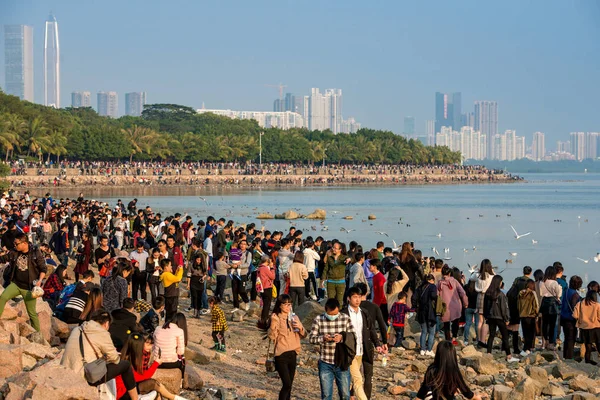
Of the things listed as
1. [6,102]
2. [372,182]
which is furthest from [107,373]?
[372,182]

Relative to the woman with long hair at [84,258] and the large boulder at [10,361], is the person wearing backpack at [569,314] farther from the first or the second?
the woman with long hair at [84,258]

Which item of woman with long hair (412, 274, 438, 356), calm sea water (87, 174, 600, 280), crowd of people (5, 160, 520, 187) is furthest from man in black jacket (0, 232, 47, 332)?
crowd of people (5, 160, 520, 187)

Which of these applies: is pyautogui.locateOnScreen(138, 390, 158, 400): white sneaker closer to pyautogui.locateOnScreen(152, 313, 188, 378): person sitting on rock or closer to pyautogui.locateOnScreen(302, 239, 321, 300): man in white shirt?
pyautogui.locateOnScreen(152, 313, 188, 378): person sitting on rock

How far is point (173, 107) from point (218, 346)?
156165mm

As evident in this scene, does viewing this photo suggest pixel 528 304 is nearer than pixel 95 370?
No

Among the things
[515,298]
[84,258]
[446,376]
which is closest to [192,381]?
[446,376]

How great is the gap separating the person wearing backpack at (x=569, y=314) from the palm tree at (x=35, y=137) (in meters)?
78.8

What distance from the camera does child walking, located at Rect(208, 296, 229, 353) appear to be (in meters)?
12.2

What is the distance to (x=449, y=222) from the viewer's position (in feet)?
182

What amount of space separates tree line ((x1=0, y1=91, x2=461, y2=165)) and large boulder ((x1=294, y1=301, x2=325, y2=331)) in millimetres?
66811

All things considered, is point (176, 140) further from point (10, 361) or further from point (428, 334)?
point (10, 361)

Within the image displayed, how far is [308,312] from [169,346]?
5.41 meters

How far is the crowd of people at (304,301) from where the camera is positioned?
27.2 ft

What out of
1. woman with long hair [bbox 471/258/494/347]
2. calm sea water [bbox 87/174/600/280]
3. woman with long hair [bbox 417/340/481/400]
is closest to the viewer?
woman with long hair [bbox 417/340/481/400]
